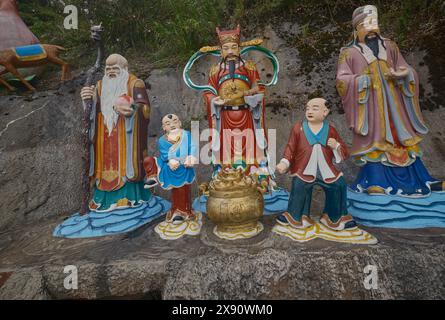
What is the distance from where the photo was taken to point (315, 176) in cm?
296

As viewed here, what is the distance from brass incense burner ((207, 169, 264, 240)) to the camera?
2971mm

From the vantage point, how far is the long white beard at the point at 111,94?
398cm

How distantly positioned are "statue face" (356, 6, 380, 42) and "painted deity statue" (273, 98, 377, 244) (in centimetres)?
145

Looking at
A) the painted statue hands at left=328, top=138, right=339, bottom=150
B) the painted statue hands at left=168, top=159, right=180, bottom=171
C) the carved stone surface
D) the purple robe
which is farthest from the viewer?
the purple robe

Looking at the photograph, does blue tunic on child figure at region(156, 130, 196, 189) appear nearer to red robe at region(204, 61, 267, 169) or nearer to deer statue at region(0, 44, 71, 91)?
red robe at region(204, 61, 267, 169)

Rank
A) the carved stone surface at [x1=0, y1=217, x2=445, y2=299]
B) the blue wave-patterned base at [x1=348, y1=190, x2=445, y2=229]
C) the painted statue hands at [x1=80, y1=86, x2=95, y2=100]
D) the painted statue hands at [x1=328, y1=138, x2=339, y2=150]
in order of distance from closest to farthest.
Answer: the carved stone surface at [x1=0, y1=217, x2=445, y2=299], the painted statue hands at [x1=328, y1=138, x2=339, y2=150], the blue wave-patterned base at [x1=348, y1=190, x2=445, y2=229], the painted statue hands at [x1=80, y1=86, x2=95, y2=100]

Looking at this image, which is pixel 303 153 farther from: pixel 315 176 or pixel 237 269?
pixel 237 269

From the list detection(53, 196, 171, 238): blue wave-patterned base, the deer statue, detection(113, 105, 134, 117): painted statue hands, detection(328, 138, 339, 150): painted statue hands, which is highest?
the deer statue

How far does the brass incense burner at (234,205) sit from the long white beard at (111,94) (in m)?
1.70

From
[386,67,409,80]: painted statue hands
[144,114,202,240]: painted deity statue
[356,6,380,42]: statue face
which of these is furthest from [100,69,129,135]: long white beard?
[386,67,409,80]: painted statue hands

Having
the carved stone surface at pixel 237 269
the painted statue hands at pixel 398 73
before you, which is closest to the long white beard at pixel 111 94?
the carved stone surface at pixel 237 269

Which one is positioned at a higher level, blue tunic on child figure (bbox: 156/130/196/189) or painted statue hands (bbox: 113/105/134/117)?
painted statue hands (bbox: 113/105/134/117)

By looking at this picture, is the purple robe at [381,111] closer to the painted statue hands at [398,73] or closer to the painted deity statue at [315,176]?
the painted statue hands at [398,73]
